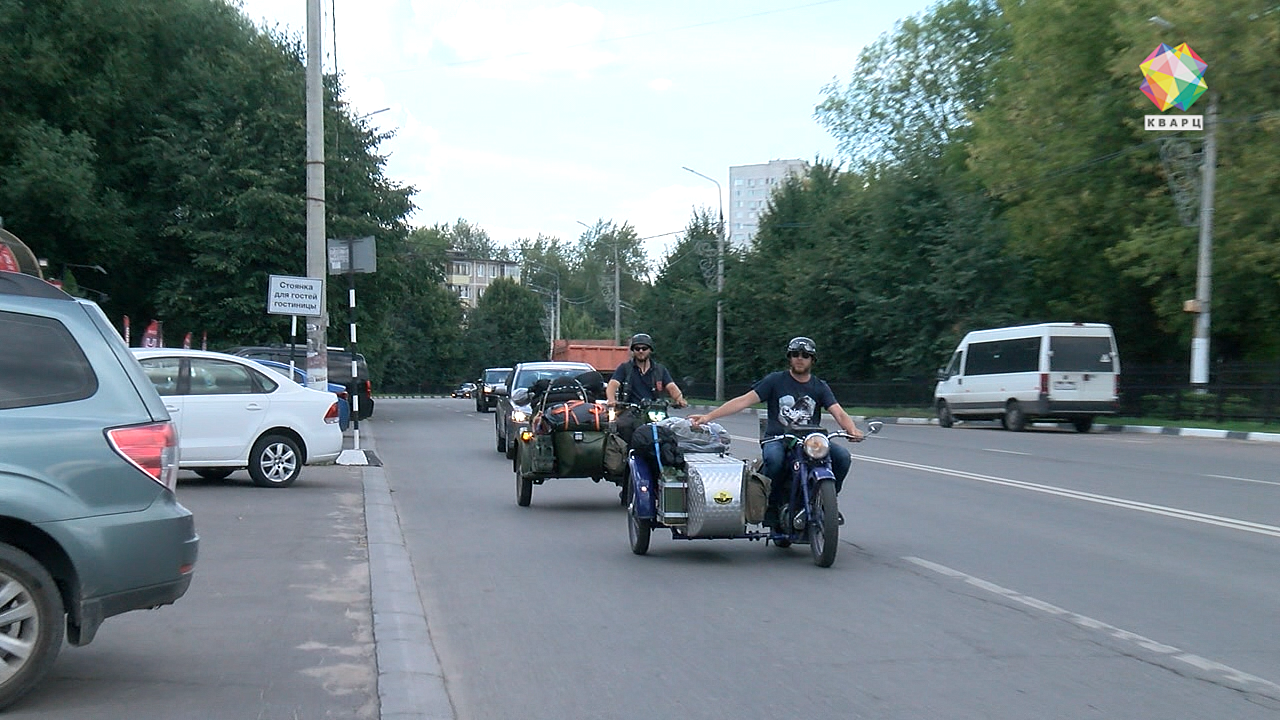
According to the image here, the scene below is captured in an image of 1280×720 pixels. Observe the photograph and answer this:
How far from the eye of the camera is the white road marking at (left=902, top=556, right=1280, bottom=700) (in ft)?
20.1

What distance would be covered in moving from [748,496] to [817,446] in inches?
25.8

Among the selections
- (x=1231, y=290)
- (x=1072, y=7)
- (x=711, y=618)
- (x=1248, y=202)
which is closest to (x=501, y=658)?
(x=711, y=618)

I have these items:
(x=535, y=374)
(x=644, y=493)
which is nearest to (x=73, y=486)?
(x=644, y=493)

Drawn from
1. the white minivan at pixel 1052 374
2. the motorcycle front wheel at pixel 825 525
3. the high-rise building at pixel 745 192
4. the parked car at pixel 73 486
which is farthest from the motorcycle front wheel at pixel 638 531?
the high-rise building at pixel 745 192

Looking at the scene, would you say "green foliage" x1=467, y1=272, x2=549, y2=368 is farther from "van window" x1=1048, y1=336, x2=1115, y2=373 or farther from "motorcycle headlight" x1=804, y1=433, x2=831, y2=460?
"motorcycle headlight" x1=804, y1=433, x2=831, y2=460

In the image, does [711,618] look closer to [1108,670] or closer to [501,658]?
[501,658]

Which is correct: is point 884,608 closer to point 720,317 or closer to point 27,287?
point 27,287

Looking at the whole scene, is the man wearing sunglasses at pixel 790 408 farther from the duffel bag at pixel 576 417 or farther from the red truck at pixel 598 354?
the red truck at pixel 598 354

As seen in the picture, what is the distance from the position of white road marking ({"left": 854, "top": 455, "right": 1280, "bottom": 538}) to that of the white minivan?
12.0m

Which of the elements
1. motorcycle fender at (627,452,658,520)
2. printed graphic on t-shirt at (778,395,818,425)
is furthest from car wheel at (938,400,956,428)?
motorcycle fender at (627,452,658,520)

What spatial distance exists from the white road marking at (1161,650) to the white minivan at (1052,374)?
22.0m

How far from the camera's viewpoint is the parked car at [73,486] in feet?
17.9

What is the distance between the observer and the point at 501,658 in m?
6.83

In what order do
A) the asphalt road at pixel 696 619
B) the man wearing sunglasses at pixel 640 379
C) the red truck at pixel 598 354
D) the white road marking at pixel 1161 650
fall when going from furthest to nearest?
the red truck at pixel 598 354 → the man wearing sunglasses at pixel 640 379 → the white road marking at pixel 1161 650 → the asphalt road at pixel 696 619
